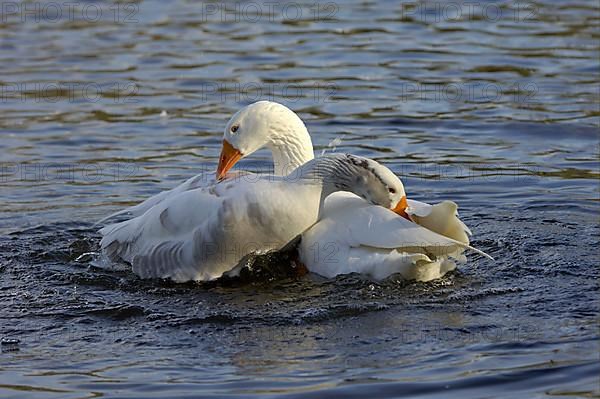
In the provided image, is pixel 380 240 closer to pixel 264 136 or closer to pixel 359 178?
pixel 359 178

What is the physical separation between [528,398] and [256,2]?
12.5 m

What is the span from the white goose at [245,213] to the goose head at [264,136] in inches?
17.1

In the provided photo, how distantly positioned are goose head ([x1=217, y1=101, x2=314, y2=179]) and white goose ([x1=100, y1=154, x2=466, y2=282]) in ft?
1.43

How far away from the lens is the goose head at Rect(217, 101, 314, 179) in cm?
877

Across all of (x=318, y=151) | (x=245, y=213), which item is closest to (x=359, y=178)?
(x=245, y=213)

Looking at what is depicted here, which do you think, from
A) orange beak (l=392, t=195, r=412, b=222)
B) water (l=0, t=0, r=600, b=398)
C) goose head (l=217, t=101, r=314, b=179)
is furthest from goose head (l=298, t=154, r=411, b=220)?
goose head (l=217, t=101, r=314, b=179)

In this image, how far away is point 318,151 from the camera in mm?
11375

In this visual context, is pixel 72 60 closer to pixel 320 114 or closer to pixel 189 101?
pixel 189 101

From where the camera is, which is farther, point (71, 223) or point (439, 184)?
point (439, 184)

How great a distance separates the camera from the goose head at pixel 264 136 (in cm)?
877

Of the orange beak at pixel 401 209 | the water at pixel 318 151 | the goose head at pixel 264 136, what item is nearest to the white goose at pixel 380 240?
the orange beak at pixel 401 209

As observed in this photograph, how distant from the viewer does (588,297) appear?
7.27 meters

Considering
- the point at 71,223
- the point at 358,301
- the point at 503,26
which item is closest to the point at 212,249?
the point at 358,301

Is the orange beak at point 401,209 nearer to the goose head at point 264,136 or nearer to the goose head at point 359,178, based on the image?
the goose head at point 359,178
